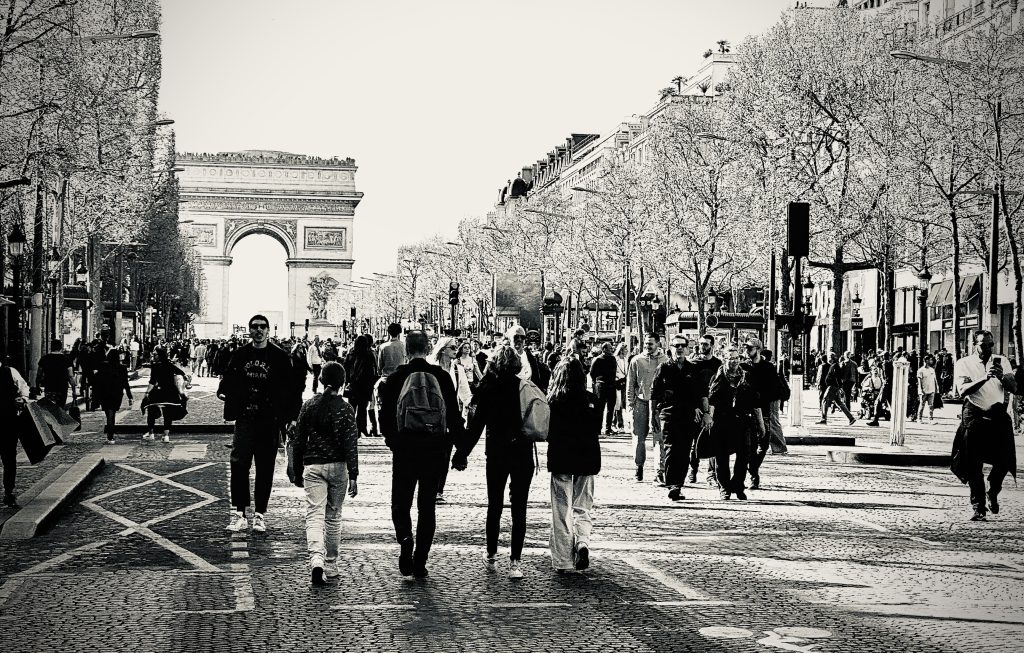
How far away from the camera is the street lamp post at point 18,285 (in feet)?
115

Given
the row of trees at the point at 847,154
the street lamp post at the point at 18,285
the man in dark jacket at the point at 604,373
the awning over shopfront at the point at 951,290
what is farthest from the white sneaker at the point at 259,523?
the awning over shopfront at the point at 951,290

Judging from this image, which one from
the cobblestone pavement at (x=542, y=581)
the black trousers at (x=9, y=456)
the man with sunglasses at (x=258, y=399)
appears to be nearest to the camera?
the cobblestone pavement at (x=542, y=581)

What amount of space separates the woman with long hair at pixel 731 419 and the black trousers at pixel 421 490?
17.5 ft

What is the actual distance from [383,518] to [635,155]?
84.2m

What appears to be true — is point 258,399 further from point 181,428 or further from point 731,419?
point 181,428

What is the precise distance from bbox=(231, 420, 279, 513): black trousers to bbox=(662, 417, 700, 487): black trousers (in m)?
4.20

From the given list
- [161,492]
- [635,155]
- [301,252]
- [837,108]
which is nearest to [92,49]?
[837,108]

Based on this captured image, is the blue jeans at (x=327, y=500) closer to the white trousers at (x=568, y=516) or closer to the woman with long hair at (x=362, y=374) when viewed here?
the white trousers at (x=568, y=516)


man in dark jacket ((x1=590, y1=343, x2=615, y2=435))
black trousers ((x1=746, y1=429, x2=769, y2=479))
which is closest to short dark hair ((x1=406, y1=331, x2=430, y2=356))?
black trousers ((x1=746, y1=429, x2=769, y2=479))

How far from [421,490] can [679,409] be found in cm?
532

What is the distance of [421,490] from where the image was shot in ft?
32.8

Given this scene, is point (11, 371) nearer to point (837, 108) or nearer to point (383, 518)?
point (383, 518)

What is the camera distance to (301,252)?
134m

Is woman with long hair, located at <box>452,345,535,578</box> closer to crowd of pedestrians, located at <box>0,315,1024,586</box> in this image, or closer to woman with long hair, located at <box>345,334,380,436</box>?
crowd of pedestrians, located at <box>0,315,1024,586</box>
